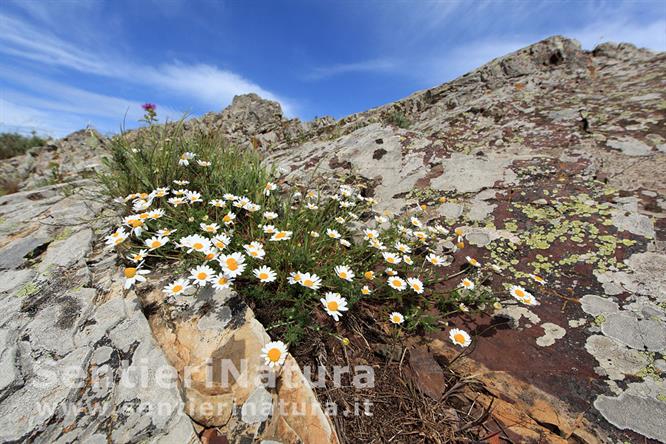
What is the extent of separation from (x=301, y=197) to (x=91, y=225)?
1877 mm

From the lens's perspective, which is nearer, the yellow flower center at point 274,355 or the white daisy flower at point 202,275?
the yellow flower center at point 274,355

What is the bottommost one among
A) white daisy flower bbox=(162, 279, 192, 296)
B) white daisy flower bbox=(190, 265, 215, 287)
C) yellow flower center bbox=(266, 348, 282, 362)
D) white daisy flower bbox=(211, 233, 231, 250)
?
yellow flower center bbox=(266, 348, 282, 362)

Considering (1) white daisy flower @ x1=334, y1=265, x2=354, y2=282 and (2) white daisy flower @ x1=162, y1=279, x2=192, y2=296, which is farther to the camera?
(1) white daisy flower @ x1=334, y1=265, x2=354, y2=282

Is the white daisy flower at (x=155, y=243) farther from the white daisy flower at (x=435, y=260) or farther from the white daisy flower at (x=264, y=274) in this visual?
the white daisy flower at (x=435, y=260)

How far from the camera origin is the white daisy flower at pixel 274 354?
157cm

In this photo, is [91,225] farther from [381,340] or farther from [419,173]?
[419,173]

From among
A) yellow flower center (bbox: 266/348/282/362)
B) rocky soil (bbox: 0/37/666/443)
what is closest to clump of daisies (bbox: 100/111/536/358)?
yellow flower center (bbox: 266/348/282/362)

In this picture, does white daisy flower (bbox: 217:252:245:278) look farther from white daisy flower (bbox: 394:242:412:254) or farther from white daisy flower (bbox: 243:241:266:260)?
white daisy flower (bbox: 394:242:412:254)

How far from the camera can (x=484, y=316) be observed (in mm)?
2080

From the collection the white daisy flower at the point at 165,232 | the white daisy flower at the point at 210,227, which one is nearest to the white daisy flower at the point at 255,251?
the white daisy flower at the point at 210,227

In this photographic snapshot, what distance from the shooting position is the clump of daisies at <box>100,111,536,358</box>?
1982mm

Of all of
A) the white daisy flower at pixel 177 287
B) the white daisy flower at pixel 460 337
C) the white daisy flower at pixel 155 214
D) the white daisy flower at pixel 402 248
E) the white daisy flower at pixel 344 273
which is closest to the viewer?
the white daisy flower at pixel 177 287

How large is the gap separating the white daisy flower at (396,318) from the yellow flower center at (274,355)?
0.84 metres

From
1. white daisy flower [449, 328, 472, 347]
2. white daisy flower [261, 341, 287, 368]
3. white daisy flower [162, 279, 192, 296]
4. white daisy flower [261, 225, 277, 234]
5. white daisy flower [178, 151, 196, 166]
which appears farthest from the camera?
white daisy flower [178, 151, 196, 166]
